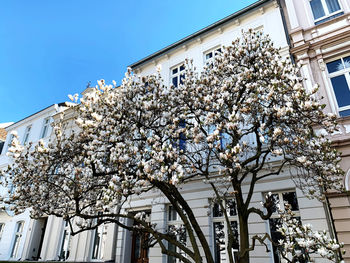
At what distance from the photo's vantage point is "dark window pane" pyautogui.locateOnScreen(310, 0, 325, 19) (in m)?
9.95

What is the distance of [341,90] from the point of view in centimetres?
838

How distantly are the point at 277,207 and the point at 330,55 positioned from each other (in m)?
5.87

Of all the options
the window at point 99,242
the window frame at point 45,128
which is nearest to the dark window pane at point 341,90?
the window at point 99,242

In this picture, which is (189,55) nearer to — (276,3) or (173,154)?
(276,3)

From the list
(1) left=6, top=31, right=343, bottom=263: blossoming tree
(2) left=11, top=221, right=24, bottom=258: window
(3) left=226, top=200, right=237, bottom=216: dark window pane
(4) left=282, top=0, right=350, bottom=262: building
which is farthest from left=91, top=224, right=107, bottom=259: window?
(4) left=282, top=0, right=350, bottom=262: building

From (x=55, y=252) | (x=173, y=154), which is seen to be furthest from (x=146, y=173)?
(x=55, y=252)

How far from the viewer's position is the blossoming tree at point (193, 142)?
5.65 metres

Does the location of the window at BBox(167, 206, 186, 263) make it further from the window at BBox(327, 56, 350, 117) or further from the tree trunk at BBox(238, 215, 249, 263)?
the window at BBox(327, 56, 350, 117)

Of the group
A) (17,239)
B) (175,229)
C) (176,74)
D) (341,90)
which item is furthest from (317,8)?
(17,239)

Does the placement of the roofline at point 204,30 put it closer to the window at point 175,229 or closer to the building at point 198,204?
the building at point 198,204

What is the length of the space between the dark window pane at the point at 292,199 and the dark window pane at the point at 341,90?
347 centimetres

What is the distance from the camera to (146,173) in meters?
5.58

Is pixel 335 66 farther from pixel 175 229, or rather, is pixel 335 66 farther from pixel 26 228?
pixel 26 228

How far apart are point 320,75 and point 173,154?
6684 millimetres
